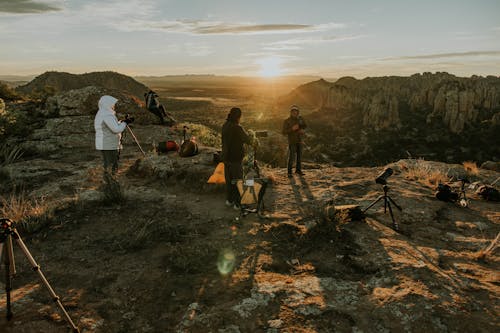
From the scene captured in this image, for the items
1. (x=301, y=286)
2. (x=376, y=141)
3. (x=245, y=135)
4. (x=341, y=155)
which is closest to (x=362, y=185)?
(x=245, y=135)

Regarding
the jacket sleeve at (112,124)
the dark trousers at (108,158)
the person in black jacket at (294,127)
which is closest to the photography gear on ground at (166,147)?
the dark trousers at (108,158)

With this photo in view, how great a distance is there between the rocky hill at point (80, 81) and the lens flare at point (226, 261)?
110 ft

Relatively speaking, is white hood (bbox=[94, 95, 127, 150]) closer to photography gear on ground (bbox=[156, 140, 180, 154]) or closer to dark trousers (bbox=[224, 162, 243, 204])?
dark trousers (bbox=[224, 162, 243, 204])

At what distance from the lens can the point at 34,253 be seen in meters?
5.66

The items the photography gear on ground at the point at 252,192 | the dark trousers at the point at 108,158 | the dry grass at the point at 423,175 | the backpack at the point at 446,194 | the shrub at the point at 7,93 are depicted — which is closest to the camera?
the photography gear on ground at the point at 252,192

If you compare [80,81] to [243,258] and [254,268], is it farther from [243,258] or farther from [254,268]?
[254,268]

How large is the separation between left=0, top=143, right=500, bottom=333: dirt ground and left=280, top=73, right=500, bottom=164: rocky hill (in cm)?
3121

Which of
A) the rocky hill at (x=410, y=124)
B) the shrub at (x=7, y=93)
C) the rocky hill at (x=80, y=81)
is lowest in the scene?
the rocky hill at (x=410, y=124)

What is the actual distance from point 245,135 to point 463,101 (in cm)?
6317

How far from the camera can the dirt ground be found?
13.4 feet

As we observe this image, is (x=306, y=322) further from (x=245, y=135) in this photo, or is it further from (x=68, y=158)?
(x=68, y=158)

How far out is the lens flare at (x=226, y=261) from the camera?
17.2ft

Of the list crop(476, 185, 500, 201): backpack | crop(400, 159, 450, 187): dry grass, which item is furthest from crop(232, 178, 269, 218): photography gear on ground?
crop(476, 185, 500, 201): backpack

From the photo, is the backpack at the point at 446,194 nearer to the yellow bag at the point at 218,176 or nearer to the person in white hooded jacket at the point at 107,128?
the yellow bag at the point at 218,176
